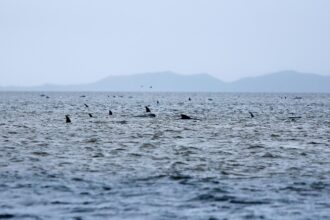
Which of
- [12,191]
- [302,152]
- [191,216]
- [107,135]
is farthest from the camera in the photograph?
[107,135]

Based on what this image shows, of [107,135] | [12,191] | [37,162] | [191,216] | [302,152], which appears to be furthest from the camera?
[107,135]

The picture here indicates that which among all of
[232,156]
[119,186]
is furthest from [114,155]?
[119,186]

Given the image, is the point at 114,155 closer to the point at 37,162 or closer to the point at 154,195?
the point at 37,162

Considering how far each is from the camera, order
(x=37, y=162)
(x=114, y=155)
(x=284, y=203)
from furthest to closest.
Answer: (x=114, y=155)
(x=37, y=162)
(x=284, y=203)

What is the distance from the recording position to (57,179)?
2062 centimetres

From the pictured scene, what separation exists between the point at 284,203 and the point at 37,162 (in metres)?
13.1

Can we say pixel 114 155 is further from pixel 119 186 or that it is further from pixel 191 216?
pixel 191 216

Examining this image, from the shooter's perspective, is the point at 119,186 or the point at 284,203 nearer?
the point at 284,203

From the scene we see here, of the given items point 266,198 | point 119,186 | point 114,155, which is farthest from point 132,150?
point 266,198

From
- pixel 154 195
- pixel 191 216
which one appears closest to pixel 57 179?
pixel 154 195

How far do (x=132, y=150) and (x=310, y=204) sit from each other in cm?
1571

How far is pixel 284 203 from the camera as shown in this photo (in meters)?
16.7

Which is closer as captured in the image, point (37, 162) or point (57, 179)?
point (57, 179)

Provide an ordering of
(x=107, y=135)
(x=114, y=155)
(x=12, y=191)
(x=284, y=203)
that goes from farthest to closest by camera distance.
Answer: (x=107, y=135) < (x=114, y=155) < (x=12, y=191) < (x=284, y=203)
